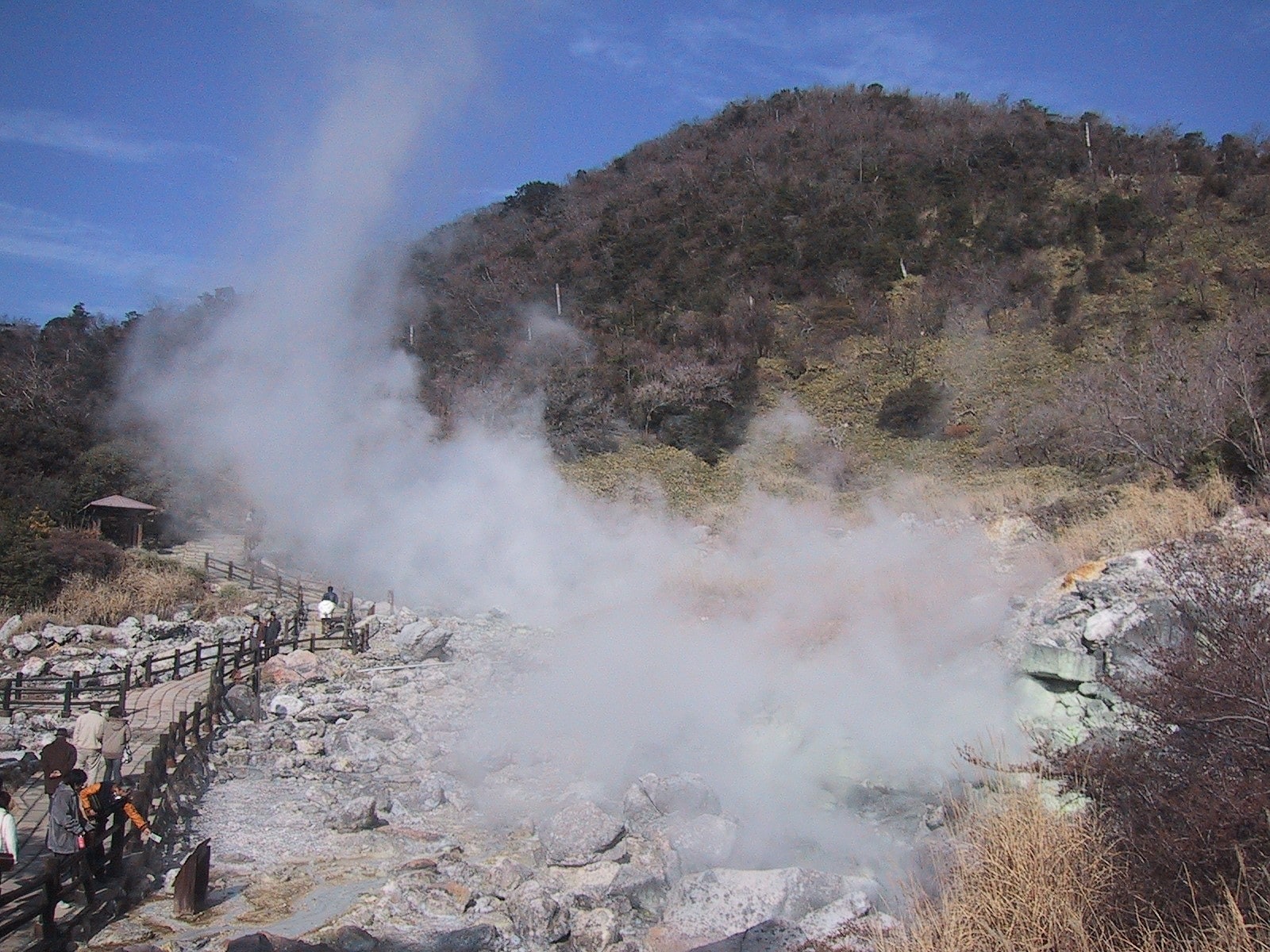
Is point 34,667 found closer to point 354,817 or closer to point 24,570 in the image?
point 24,570

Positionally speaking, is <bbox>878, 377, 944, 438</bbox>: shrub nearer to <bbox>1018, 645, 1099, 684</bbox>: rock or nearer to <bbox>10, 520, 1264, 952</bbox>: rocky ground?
<bbox>10, 520, 1264, 952</bbox>: rocky ground

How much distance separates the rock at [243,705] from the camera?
11.6m

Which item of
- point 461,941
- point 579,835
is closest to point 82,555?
point 579,835

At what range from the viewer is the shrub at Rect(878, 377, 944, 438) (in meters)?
25.0

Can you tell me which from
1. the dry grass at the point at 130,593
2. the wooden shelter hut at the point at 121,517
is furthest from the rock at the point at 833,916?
the wooden shelter hut at the point at 121,517

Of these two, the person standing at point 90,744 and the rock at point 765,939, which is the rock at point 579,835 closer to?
the rock at point 765,939

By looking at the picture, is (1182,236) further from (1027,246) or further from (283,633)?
(283,633)

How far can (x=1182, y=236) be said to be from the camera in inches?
1182

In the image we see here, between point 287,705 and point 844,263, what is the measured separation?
29.5 metres

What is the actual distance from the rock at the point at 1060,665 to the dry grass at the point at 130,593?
1616cm

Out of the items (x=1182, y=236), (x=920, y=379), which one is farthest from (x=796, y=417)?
(x=1182, y=236)

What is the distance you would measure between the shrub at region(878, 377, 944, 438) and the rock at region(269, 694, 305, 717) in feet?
57.7

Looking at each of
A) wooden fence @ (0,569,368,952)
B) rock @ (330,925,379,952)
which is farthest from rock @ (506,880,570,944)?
wooden fence @ (0,569,368,952)

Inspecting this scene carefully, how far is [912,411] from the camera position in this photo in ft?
82.9
